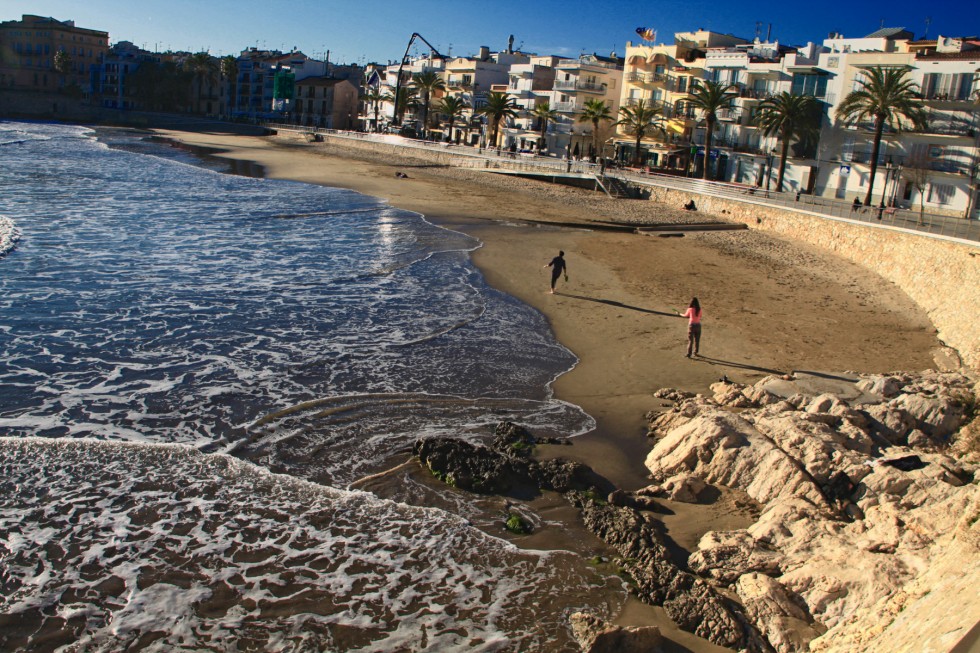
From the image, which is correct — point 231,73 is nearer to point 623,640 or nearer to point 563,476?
point 563,476

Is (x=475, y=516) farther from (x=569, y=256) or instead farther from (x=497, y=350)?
(x=569, y=256)

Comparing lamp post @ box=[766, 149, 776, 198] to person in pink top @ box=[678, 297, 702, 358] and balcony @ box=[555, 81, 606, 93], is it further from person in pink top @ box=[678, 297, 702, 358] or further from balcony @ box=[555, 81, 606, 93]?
person in pink top @ box=[678, 297, 702, 358]

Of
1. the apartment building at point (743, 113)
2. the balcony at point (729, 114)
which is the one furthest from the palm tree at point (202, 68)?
the balcony at point (729, 114)

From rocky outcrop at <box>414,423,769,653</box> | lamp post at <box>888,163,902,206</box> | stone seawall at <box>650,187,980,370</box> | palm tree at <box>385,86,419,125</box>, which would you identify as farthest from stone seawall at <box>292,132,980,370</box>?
palm tree at <box>385,86,419,125</box>

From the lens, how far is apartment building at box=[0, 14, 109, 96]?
130 m

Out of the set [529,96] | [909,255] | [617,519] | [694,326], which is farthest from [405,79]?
[617,519]

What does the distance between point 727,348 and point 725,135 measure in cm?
4220

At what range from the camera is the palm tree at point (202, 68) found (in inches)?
4850

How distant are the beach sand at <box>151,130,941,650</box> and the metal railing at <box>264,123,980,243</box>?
200cm

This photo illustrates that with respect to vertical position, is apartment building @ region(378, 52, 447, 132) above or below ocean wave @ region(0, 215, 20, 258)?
above

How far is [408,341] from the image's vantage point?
16078 millimetres

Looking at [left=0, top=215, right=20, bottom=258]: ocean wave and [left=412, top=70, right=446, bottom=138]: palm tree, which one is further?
[left=412, top=70, right=446, bottom=138]: palm tree

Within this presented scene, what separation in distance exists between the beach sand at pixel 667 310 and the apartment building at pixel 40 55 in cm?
12190

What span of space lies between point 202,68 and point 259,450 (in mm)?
129626
